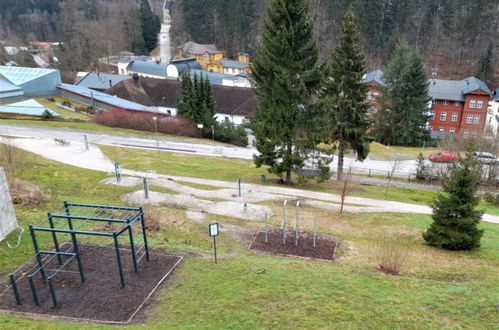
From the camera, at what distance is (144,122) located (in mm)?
39344

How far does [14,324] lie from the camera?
8.48 meters

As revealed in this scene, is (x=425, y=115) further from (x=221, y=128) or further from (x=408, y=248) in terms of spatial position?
(x=408, y=248)

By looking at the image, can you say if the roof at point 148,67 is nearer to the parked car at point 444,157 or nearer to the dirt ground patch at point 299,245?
the parked car at point 444,157

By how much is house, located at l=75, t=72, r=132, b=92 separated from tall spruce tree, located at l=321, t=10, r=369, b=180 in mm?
44054

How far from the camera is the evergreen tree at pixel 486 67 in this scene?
70438 millimetres

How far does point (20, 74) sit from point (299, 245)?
147 ft

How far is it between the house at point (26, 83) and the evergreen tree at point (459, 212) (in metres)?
44.9

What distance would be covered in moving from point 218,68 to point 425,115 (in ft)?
173

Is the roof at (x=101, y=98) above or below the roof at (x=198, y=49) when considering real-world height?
below

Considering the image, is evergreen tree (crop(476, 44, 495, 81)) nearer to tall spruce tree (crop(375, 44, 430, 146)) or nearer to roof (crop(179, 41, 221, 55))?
tall spruce tree (crop(375, 44, 430, 146))

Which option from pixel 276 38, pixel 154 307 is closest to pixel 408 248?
pixel 154 307

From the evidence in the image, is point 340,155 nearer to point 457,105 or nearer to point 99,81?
point 457,105

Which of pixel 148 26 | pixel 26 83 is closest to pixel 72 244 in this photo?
pixel 26 83

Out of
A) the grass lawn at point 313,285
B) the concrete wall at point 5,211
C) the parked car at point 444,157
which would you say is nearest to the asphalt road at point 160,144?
the parked car at point 444,157
